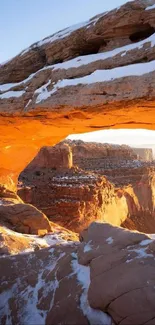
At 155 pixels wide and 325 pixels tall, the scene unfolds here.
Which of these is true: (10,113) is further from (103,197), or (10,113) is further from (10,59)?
(103,197)

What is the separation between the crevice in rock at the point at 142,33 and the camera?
6389 mm

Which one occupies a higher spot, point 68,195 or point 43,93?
point 43,93

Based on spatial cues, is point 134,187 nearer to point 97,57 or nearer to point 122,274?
point 97,57

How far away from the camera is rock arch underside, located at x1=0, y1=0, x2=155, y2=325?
11.2 feet

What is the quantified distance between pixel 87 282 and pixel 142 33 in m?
5.70

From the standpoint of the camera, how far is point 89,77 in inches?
264

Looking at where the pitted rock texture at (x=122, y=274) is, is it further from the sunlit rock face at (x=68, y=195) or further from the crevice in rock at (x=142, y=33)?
the sunlit rock face at (x=68, y=195)

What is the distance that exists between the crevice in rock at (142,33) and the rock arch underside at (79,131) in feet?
0.08

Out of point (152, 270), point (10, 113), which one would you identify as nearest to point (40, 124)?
point (10, 113)

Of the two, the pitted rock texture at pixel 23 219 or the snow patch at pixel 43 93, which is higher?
the snow patch at pixel 43 93

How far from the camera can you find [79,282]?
150 inches

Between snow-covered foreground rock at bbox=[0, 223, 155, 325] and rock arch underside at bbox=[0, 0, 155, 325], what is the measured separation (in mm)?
13

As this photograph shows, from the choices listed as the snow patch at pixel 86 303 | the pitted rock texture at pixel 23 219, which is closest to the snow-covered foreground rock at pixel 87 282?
the snow patch at pixel 86 303

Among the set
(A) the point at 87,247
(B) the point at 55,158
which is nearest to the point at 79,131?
(A) the point at 87,247
